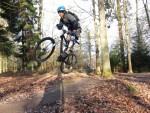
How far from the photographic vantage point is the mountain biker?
40.2ft

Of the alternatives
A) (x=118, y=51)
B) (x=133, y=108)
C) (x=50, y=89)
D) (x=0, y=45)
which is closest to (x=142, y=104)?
(x=133, y=108)

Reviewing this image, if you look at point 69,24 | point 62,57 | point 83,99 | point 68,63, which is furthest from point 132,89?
point 69,24

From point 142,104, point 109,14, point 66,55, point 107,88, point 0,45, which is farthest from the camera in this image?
point 109,14

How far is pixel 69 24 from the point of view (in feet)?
42.1

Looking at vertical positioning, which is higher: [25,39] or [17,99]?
[25,39]

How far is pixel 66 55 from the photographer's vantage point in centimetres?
1352

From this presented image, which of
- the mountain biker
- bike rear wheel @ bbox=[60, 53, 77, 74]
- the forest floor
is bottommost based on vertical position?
the forest floor

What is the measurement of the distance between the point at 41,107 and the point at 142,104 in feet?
13.3

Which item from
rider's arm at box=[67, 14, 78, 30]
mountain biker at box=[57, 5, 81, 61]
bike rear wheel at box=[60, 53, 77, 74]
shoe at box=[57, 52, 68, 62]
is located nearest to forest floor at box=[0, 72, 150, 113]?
bike rear wheel at box=[60, 53, 77, 74]

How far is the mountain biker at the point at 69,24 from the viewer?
12.3 meters

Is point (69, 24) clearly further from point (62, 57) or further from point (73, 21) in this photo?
point (62, 57)

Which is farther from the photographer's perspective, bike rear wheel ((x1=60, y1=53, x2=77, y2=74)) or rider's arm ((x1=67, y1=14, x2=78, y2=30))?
bike rear wheel ((x1=60, y1=53, x2=77, y2=74))

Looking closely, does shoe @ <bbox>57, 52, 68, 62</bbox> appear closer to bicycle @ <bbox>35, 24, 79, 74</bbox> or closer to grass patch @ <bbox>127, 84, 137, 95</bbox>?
bicycle @ <bbox>35, 24, 79, 74</bbox>

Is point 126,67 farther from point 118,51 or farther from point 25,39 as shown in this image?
point 25,39
